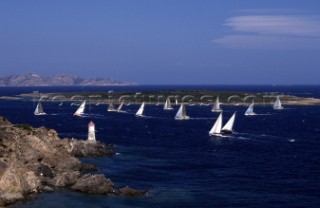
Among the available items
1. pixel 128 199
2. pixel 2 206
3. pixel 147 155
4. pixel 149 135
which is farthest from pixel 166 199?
pixel 149 135

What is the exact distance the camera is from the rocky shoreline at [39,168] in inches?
2221

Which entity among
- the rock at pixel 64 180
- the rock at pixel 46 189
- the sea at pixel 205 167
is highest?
the rock at pixel 64 180

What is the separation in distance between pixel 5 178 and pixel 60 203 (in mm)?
6142

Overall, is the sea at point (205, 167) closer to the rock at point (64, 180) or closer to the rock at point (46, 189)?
the rock at point (46, 189)

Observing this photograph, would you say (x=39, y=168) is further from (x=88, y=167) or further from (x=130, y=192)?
(x=130, y=192)

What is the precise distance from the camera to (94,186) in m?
59.3

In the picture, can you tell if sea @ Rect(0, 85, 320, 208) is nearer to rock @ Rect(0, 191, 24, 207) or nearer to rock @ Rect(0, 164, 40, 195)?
rock @ Rect(0, 191, 24, 207)

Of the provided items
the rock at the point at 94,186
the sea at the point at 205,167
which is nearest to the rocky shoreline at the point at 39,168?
the rock at the point at 94,186

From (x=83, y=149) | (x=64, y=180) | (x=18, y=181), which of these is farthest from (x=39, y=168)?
(x=83, y=149)

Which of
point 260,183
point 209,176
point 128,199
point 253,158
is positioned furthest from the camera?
point 253,158

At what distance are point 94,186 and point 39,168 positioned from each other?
8.46m

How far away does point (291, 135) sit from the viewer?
120m

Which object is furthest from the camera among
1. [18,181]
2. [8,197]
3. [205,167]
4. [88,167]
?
[205,167]

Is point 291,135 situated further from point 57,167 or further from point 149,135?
point 57,167
